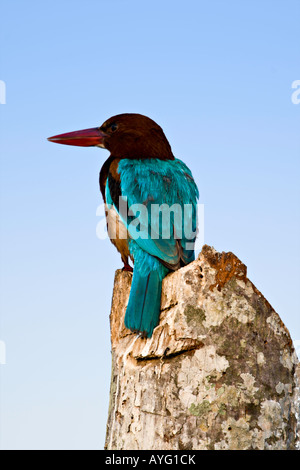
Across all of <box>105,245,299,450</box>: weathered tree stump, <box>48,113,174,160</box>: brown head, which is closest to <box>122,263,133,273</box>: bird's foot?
<box>48,113,174,160</box>: brown head

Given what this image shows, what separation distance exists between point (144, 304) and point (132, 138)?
172cm

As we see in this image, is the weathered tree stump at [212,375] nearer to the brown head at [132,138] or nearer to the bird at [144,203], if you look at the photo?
the bird at [144,203]

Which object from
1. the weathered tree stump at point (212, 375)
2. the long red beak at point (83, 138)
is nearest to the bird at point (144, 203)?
the long red beak at point (83, 138)

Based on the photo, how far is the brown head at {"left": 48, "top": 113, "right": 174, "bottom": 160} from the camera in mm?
4531

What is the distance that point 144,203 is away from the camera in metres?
4.02

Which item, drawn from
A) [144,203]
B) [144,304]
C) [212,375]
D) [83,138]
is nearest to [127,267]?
[144,203]

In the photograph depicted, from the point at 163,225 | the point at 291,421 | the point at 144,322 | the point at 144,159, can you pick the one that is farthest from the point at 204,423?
the point at 144,159

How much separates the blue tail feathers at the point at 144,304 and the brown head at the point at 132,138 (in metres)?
1.29

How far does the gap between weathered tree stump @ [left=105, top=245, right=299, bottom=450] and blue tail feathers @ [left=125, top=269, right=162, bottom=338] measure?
0.07m

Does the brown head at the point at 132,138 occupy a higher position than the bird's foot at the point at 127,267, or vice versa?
the brown head at the point at 132,138

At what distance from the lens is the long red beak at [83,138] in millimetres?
4891

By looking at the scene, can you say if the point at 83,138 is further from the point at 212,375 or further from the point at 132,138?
the point at 212,375

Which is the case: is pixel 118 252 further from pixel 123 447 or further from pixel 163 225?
pixel 123 447
